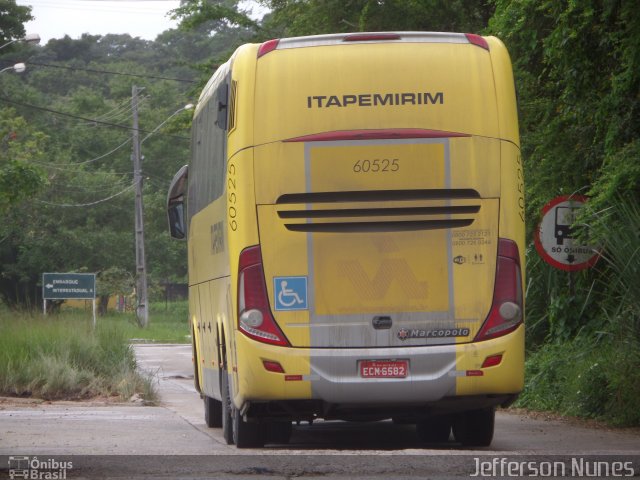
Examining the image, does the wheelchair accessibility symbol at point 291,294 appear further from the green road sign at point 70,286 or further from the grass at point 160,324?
the green road sign at point 70,286

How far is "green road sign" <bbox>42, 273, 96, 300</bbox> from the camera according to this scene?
39438 millimetres

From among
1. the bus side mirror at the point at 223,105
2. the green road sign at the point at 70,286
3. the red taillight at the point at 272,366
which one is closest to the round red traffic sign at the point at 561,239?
the bus side mirror at the point at 223,105

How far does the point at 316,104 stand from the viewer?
36.7 ft

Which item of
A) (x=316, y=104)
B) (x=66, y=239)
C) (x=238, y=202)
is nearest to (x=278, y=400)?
(x=238, y=202)

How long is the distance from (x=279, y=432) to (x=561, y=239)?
4.15 meters

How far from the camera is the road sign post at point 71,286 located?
129 feet

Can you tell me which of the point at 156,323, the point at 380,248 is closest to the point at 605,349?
the point at 380,248

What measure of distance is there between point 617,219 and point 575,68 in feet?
6.17

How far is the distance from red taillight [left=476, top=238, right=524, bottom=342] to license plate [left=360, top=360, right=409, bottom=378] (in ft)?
2.17

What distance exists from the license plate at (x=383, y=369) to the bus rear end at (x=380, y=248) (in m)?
0.01

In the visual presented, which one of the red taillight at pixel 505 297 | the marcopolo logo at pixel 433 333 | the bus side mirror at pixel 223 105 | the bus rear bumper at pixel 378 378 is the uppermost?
the bus side mirror at pixel 223 105

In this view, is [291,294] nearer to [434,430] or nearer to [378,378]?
[378,378]

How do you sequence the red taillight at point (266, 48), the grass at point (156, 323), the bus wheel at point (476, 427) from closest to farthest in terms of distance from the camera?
the red taillight at point (266, 48)
the bus wheel at point (476, 427)
the grass at point (156, 323)

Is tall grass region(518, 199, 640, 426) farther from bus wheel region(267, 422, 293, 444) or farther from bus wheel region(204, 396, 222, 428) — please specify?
bus wheel region(204, 396, 222, 428)
